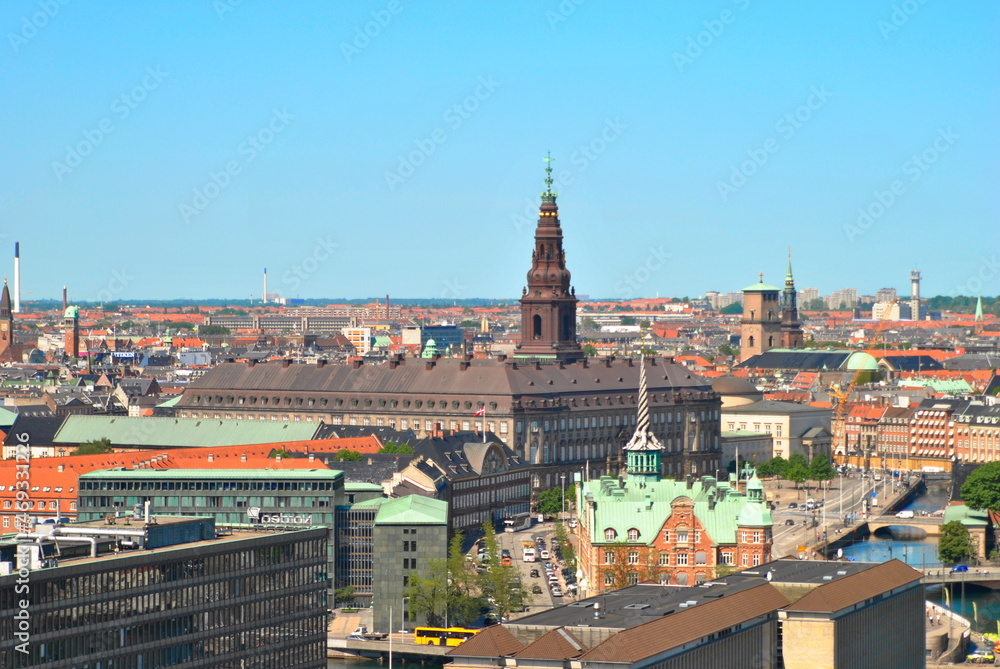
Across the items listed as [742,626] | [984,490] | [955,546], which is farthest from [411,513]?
[984,490]

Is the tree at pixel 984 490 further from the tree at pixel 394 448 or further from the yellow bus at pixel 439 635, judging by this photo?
the yellow bus at pixel 439 635

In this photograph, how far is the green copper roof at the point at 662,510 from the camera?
10156cm

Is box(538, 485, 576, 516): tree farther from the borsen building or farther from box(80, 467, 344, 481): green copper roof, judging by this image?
box(80, 467, 344, 481): green copper roof

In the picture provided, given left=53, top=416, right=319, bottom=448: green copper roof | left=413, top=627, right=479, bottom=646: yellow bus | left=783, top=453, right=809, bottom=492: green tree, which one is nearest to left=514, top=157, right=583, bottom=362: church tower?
left=783, top=453, right=809, bottom=492: green tree

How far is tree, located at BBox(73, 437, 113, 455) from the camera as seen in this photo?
145m

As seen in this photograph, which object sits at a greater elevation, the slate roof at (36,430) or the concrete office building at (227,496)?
the slate roof at (36,430)

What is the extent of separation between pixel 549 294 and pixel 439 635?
78514 mm

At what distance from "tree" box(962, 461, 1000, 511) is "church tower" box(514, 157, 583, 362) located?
42761 mm

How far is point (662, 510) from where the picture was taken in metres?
103

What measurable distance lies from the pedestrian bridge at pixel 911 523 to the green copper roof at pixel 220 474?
43.3m

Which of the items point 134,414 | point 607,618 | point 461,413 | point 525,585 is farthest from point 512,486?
point 607,618

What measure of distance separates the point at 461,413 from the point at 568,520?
2242 centimetres

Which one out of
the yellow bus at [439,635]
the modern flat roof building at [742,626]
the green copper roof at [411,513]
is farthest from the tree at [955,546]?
the yellow bus at [439,635]

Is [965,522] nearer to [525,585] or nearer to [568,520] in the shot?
[568,520]
